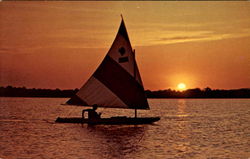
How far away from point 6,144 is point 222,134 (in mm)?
15952

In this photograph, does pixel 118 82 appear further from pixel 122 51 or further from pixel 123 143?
pixel 123 143

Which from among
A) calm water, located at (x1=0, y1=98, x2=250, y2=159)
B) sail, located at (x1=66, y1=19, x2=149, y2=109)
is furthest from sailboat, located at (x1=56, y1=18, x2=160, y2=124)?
calm water, located at (x1=0, y1=98, x2=250, y2=159)

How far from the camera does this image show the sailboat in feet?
106

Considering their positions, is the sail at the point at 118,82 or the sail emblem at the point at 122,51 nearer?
the sail at the point at 118,82

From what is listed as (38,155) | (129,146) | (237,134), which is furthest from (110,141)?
(237,134)

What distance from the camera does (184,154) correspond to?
23266 mm

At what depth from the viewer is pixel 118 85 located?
107 feet

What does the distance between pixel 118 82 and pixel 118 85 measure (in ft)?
0.70

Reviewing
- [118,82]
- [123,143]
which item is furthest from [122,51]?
[123,143]

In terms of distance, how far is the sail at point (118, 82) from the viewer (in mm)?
32250

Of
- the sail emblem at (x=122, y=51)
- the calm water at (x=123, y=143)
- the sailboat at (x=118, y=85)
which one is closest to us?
the calm water at (x=123, y=143)

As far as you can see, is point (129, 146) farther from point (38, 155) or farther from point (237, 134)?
point (237, 134)

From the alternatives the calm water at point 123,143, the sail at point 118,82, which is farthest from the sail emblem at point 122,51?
the calm water at point 123,143

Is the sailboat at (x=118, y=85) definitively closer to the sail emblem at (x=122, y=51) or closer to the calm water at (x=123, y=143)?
the sail emblem at (x=122, y=51)
